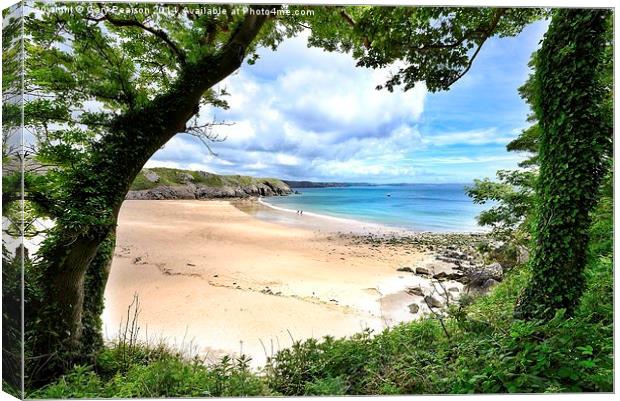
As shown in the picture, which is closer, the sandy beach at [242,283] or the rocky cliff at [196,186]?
the sandy beach at [242,283]

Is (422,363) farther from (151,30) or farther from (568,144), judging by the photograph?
(151,30)

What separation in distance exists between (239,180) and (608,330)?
3.05 meters

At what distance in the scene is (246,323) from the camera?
3010 millimetres

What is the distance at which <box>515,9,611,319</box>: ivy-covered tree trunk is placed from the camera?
9.07 feet

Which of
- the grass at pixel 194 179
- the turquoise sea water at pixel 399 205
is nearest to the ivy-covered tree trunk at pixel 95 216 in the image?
the grass at pixel 194 179

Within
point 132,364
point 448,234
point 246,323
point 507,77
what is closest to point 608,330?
point 448,234

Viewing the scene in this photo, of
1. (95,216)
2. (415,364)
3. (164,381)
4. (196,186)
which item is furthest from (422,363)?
(95,216)

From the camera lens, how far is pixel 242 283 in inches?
121

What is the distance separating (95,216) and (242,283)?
121 cm

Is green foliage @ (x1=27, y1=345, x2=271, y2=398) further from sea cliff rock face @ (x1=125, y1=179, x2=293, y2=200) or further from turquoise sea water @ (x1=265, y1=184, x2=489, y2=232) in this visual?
turquoise sea water @ (x1=265, y1=184, x2=489, y2=232)

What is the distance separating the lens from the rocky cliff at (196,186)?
3.08 meters

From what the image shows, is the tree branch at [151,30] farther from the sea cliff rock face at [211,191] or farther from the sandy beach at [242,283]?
the sandy beach at [242,283]

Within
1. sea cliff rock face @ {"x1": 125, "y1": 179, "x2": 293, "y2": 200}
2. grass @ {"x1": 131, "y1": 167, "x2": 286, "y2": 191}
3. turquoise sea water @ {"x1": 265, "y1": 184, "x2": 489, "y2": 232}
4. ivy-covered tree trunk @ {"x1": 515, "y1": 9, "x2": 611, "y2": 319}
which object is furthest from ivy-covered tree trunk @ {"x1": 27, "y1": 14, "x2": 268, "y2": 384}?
ivy-covered tree trunk @ {"x1": 515, "y1": 9, "x2": 611, "y2": 319}

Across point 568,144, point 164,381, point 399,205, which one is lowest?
point 164,381
